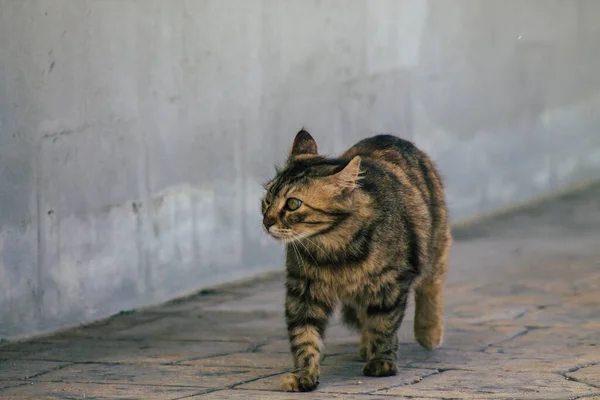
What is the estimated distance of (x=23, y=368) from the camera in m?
5.61

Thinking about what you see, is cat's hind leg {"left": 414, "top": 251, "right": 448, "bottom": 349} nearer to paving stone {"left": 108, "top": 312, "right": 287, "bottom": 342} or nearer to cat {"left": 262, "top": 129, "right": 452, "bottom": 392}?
cat {"left": 262, "top": 129, "right": 452, "bottom": 392}

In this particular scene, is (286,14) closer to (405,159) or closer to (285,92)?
(285,92)

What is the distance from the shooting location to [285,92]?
826cm

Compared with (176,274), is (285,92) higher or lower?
higher

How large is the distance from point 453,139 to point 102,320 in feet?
14.1

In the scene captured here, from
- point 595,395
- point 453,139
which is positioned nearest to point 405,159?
point 595,395

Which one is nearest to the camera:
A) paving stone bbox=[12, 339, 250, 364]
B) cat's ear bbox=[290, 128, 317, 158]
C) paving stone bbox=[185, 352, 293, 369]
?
cat's ear bbox=[290, 128, 317, 158]

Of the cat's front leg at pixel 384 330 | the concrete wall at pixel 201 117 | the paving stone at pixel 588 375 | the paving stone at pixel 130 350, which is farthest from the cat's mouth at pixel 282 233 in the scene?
the concrete wall at pixel 201 117

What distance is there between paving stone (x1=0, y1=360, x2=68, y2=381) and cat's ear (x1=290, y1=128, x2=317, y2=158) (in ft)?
5.07

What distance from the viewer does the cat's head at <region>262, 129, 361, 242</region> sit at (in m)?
4.95

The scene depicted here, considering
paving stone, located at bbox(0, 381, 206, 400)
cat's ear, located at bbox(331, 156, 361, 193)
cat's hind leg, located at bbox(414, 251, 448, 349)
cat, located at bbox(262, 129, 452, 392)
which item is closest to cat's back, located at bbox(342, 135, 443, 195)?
cat, located at bbox(262, 129, 452, 392)

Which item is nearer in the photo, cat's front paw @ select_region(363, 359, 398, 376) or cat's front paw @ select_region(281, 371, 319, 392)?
cat's front paw @ select_region(281, 371, 319, 392)

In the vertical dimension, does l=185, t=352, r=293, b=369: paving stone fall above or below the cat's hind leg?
below

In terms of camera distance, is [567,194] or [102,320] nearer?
[102,320]
